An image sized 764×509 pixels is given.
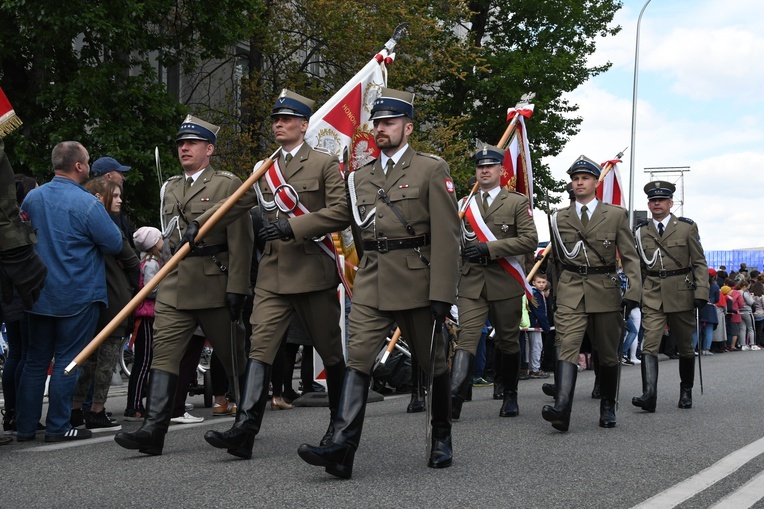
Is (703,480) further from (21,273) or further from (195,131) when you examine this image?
(21,273)

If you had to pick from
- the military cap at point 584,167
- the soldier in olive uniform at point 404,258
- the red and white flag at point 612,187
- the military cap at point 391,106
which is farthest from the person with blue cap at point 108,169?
the red and white flag at point 612,187

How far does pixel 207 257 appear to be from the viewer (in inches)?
272

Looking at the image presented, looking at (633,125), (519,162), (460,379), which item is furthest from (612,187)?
(633,125)

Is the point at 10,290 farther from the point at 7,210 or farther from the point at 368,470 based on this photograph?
the point at 368,470

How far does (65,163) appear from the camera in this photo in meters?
7.66

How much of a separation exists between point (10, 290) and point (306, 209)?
5.74ft

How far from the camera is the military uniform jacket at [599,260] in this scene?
27.7 ft

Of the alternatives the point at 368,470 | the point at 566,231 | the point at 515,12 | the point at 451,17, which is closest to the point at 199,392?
the point at 566,231

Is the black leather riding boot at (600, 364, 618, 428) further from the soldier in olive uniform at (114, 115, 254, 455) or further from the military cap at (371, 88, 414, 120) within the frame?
the military cap at (371, 88, 414, 120)

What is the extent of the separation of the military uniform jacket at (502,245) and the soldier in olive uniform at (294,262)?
227 centimetres

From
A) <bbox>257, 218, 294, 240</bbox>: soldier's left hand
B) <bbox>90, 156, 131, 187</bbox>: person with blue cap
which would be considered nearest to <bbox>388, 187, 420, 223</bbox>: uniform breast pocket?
<bbox>257, 218, 294, 240</bbox>: soldier's left hand

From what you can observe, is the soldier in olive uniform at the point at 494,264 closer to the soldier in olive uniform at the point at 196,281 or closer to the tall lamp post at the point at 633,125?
the soldier in olive uniform at the point at 196,281

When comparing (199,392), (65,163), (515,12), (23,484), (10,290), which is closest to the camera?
(23,484)

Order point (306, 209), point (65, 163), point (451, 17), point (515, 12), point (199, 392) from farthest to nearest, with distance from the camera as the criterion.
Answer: point (515, 12) → point (451, 17) → point (199, 392) → point (65, 163) → point (306, 209)
